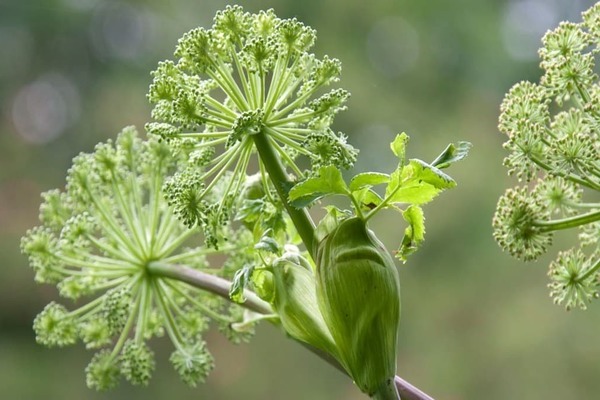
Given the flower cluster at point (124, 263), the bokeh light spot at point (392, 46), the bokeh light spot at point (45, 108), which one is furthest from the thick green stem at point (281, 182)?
the bokeh light spot at point (392, 46)

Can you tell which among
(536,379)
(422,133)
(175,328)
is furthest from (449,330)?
(175,328)

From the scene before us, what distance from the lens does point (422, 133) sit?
3174 millimetres

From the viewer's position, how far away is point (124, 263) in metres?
0.83

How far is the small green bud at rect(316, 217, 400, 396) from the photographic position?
0.58m

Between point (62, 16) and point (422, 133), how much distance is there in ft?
4.70

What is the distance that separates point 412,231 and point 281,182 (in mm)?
100

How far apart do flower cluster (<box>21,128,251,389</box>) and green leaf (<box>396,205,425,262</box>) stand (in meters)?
0.25

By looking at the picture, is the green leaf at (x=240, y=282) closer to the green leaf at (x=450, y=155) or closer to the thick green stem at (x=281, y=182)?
the thick green stem at (x=281, y=182)

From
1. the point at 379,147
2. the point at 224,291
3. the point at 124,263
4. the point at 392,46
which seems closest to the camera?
the point at 224,291

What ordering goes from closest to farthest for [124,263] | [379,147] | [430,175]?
[430,175]
[124,263]
[379,147]

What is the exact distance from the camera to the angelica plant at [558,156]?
63 centimetres

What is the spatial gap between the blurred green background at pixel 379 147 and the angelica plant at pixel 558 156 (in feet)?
6.94

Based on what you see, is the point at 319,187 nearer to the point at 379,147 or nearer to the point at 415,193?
the point at 415,193

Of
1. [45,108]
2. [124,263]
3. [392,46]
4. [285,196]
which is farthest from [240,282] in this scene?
[392,46]
